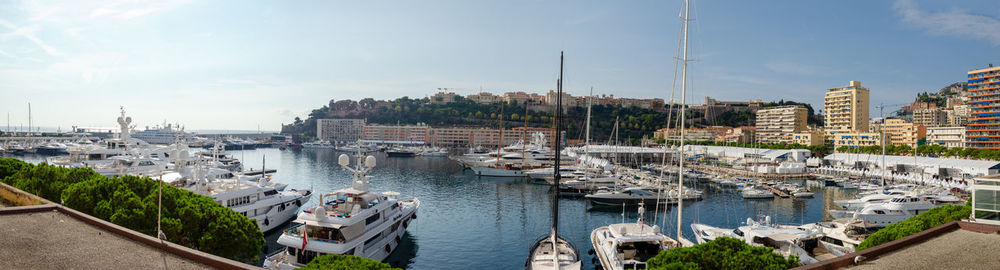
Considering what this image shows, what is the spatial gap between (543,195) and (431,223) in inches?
608

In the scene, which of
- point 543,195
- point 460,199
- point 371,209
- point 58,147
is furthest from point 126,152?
point 58,147

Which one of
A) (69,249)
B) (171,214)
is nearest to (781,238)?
(69,249)

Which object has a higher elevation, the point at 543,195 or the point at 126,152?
the point at 126,152

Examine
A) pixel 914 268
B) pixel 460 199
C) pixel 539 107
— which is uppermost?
pixel 539 107

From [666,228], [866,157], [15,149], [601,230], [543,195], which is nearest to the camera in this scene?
[601,230]

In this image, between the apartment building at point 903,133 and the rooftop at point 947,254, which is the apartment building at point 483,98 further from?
the rooftop at point 947,254

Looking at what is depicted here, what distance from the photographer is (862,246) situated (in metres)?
14.8

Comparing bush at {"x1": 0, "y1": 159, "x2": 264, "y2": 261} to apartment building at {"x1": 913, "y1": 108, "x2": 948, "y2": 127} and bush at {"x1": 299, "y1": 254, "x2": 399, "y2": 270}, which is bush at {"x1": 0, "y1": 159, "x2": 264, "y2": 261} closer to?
bush at {"x1": 299, "y1": 254, "x2": 399, "y2": 270}

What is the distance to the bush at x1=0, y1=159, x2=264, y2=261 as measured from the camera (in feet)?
47.7

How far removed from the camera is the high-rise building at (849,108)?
104 meters

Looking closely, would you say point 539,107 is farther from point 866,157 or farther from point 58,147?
point 58,147

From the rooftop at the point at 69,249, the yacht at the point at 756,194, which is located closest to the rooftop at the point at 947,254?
the rooftop at the point at 69,249

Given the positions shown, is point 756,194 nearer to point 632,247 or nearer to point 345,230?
point 632,247

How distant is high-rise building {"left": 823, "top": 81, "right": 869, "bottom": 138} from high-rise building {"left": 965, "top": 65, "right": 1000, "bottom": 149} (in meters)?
28.8
